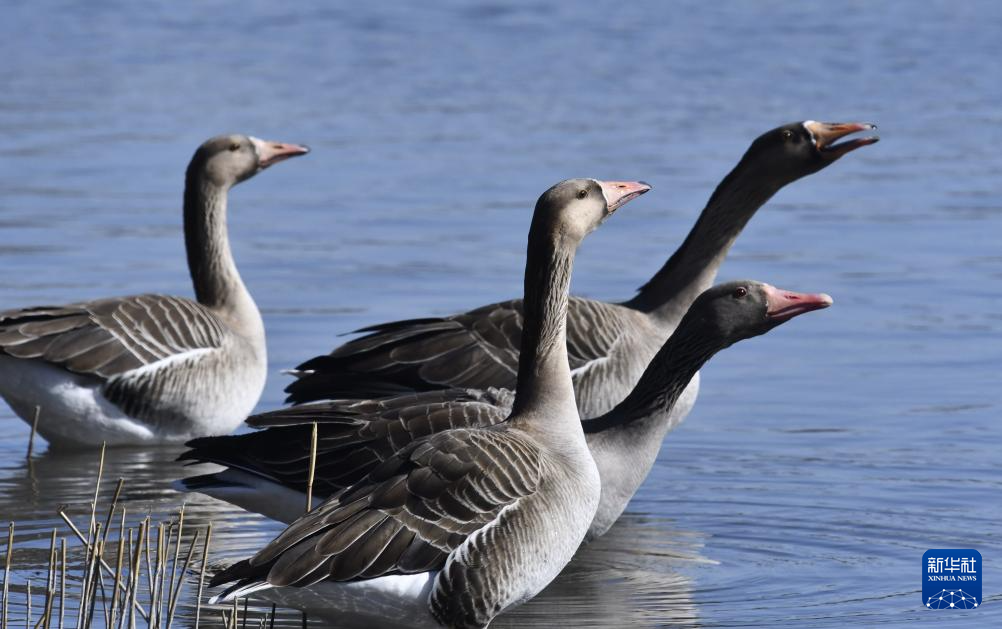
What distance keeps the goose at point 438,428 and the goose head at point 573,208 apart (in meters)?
1.16

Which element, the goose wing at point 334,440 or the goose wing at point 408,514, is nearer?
the goose wing at point 408,514

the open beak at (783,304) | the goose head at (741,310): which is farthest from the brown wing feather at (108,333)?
the open beak at (783,304)

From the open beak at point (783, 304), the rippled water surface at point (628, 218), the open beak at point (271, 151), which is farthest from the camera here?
the open beak at point (271, 151)

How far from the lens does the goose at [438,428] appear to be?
7453 millimetres

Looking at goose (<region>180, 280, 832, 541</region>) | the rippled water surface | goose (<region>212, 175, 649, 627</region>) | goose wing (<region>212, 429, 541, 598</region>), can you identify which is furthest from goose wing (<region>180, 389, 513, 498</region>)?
goose wing (<region>212, 429, 541, 598</region>)

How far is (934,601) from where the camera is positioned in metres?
7.46

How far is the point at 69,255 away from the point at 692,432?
6729 millimetres

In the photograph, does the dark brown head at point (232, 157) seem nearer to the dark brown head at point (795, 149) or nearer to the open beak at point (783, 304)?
the dark brown head at point (795, 149)

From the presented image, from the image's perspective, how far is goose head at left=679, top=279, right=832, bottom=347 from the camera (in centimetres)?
789

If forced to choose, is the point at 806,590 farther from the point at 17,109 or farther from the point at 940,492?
the point at 17,109

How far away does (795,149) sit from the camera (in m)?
10.2

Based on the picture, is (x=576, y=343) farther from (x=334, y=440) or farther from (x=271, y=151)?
(x=271, y=151)

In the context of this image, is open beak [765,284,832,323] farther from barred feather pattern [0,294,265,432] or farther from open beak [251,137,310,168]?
open beak [251,137,310,168]

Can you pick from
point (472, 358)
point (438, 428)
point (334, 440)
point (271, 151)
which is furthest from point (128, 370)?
point (438, 428)
